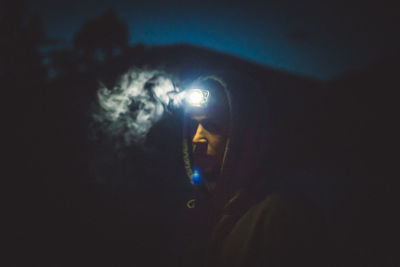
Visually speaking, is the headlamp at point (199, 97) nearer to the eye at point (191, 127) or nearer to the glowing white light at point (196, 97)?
the glowing white light at point (196, 97)

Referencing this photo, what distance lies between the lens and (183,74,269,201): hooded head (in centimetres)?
208

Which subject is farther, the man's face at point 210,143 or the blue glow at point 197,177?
the blue glow at point 197,177

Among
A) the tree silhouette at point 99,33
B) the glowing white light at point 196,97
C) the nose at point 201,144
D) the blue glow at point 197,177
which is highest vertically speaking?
the tree silhouette at point 99,33

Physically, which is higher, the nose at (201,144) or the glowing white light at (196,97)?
the glowing white light at (196,97)

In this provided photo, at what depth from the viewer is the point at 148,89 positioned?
638cm

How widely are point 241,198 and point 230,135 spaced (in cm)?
65

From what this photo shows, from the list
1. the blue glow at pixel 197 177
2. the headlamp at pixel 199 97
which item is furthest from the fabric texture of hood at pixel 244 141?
the blue glow at pixel 197 177

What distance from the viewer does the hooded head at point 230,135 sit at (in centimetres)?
208

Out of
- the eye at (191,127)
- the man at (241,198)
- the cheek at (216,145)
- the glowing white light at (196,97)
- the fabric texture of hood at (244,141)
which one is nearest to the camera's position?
the man at (241,198)

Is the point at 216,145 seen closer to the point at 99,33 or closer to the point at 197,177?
the point at 197,177

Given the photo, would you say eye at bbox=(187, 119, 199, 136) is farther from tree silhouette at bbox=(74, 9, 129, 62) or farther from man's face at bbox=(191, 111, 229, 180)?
tree silhouette at bbox=(74, 9, 129, 62)

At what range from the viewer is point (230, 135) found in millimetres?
2262

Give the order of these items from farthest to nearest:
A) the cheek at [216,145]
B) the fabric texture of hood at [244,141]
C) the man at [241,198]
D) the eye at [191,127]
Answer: the eye at [191,127], the cheek at [216,145], the fabric texture of hood at [244,141], the man at [241,198]

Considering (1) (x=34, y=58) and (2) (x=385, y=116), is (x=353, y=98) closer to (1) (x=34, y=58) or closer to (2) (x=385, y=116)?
(2) (x=385, y=116)
